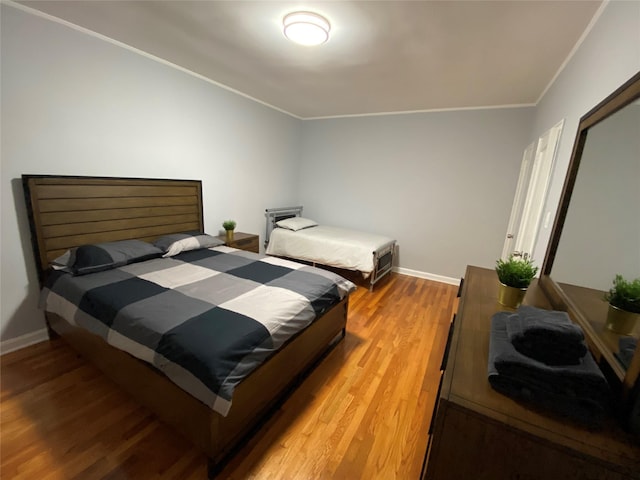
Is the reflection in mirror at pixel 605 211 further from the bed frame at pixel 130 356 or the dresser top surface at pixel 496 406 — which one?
the bed frame at pixel 130 356

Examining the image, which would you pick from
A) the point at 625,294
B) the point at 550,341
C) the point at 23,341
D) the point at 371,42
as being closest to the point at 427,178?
the point at 371,42

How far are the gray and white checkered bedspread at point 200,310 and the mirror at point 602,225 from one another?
1339 mm

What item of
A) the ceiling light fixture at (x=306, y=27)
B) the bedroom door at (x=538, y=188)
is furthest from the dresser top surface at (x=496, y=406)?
the ceiling light fixture at (x=306, y=27)

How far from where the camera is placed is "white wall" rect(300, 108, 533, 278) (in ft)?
11.4

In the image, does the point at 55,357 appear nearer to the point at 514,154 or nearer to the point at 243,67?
the point at 243,67

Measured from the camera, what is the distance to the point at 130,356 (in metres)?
1.52

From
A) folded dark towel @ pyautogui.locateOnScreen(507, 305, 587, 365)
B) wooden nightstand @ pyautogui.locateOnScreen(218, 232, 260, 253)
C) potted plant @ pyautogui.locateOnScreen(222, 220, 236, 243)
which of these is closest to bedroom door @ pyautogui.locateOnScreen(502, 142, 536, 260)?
folded dark towel @ pyautogui.locateOnScreen(507, 305, 587, 365)

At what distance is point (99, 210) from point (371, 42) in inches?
102

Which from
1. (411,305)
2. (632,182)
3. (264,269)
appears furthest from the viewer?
(411,305)

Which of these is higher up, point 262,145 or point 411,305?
point 262,145

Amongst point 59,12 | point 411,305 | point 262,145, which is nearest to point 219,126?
point 262,145

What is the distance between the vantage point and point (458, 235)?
3818 mm

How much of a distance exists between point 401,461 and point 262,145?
3.89m

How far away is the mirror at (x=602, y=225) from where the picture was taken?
2.96ft
